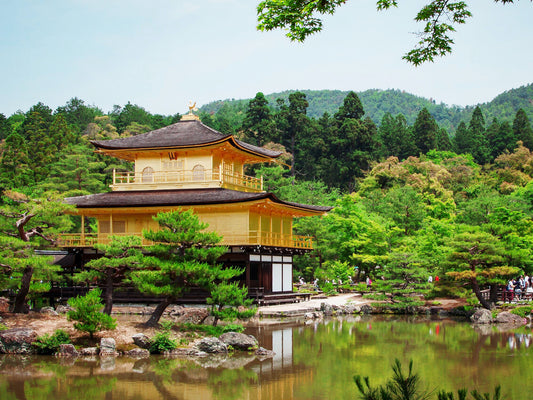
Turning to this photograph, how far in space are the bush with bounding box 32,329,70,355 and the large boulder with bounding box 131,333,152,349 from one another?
1746 millimetres

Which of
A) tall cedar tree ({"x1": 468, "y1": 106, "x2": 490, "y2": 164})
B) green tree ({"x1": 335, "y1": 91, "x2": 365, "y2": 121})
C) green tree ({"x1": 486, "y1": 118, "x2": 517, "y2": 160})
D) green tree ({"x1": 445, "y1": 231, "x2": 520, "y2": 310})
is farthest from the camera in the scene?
tall cedar tree ({"x1": 468, "y1": 106, "x2": 490, "y2": 164})

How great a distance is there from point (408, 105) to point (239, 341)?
436 feet

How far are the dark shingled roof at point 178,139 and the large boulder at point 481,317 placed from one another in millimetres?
12591

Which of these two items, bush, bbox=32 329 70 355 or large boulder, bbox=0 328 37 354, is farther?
large boulder, bbox=0 328 37 354

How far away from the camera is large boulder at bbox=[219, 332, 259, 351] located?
1584 centimetres

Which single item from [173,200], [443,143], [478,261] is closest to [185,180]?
[173,200]

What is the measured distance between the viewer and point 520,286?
27656 mm

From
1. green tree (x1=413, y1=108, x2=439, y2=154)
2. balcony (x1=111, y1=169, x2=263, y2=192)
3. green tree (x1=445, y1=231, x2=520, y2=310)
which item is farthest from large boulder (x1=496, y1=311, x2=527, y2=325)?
green tree (x1=413, y1=108, x2=439, y2=154)

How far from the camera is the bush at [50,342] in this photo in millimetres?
15117

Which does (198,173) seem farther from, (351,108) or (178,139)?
(351,108)

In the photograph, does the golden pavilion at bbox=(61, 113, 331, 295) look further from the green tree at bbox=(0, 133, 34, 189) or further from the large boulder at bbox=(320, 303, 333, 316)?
the green tree at bbox=(0, 133, 34, 189)

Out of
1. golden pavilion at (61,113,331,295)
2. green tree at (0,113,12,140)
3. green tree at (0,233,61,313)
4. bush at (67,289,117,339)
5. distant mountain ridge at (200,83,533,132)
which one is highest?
distant mountain ridge at (200,83,533,132)

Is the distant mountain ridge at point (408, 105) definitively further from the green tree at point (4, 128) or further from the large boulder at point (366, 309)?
the large boulder at point (366, 309)

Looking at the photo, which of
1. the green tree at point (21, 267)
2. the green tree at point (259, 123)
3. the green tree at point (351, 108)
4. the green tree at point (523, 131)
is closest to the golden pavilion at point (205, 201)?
the green tree at point (21, 267)
